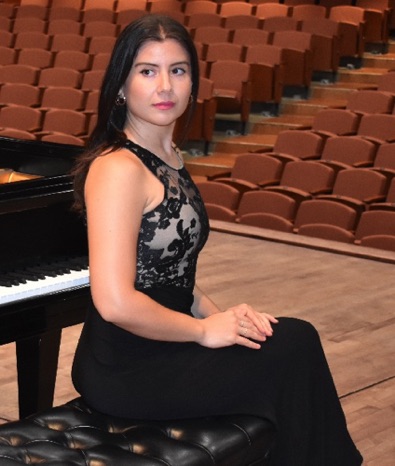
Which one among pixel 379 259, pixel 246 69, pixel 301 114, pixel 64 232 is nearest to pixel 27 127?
pixel 246 69

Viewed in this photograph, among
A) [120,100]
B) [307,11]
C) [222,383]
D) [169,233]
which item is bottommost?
[307,11]

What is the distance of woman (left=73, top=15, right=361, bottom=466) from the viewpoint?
1.19 meters

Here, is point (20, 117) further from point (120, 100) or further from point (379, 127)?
point (120, 100)

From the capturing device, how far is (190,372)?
3.93 ft

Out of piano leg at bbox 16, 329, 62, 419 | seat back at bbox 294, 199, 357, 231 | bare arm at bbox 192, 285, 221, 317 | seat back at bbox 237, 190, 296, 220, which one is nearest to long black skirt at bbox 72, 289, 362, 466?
bare arm at bbox 192, 285, 221, 317

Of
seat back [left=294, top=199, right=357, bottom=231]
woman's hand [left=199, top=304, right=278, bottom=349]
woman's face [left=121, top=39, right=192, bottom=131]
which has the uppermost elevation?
woman's face [left=121, top=39, right=192, bottom=131]

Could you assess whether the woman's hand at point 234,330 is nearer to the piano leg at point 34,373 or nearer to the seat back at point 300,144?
the piano leg at point 34,373

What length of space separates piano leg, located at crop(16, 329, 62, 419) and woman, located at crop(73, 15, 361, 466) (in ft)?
1.52

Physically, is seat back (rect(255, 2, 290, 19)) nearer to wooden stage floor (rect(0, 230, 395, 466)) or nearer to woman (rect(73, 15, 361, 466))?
wooden stage floor (rect(0, 230, 395, 466))

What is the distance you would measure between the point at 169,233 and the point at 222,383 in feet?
0.60

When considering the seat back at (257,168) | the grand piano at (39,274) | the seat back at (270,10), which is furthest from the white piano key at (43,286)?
the seat back at (270,10)

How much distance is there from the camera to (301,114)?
548cm

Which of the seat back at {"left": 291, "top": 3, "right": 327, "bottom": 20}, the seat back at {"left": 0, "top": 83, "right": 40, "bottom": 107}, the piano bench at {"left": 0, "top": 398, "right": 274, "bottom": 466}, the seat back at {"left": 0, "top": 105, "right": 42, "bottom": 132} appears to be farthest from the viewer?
the seat back at {"left": 291, "top": 3, "right": 327, "bottom": 20}

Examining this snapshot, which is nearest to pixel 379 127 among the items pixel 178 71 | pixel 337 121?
pixel 337 121
